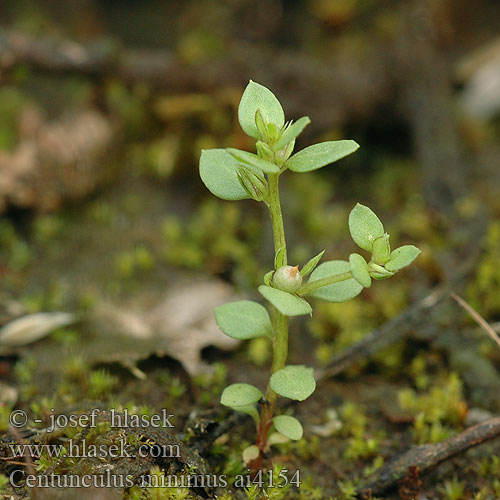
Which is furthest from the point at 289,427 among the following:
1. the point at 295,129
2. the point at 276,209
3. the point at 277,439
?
the point at 295,129

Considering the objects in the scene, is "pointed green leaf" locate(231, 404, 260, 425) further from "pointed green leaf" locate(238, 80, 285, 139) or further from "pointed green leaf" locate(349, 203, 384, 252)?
"pointed green leaf" locate(238, 80, 285, 139)

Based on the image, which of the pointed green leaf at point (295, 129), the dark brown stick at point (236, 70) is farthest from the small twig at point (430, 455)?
the dark brown stick at point (236, 70)

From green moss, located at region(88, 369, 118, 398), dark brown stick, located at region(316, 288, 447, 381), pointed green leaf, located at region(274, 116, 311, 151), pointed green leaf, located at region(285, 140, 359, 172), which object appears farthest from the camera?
dark brown stick, located at region(316, 288, 447, 381)

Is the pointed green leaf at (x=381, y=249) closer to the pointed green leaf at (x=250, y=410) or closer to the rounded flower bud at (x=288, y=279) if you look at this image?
the rounded flower bud at (x=288, y=279)

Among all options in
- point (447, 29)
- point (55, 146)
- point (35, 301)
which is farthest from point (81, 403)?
point (447, 29)

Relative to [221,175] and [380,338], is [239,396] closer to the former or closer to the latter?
[221,175]

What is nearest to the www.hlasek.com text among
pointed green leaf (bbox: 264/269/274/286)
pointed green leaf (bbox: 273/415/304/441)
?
pointed green leaf (bbox: 273/415/304/441)
